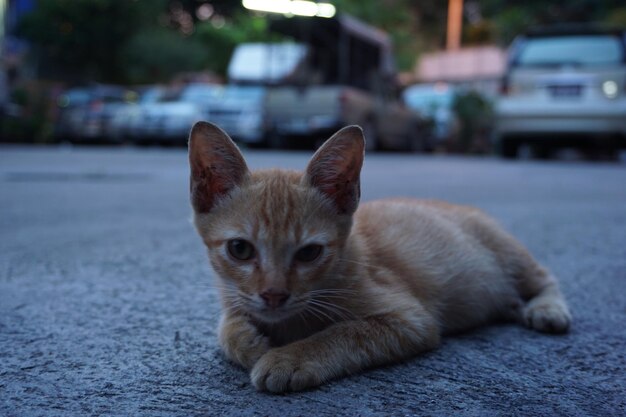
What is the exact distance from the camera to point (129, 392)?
2.01 m

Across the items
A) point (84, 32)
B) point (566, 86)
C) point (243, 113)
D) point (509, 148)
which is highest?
point (84, 32)

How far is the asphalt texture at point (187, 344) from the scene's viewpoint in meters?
1.96

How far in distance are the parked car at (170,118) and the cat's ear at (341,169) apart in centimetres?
1849

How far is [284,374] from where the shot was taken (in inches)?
81.4

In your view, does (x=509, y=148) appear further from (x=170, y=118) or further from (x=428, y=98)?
(x=428, y=98)

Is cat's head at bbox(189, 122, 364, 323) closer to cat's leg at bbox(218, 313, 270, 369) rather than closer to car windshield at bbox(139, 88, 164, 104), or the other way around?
cat's leg at bbox(218, 313, 270, 369)

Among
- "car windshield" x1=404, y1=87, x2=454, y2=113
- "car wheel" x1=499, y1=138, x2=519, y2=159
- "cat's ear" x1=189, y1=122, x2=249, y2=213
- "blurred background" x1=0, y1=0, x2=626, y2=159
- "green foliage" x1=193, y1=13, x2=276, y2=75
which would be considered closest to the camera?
"cat's ear" x1=189, y1=122, x2=249, y2=213

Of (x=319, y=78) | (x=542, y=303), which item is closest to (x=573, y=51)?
(x=319, y=78)

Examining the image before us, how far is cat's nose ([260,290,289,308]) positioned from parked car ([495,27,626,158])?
11388 mm

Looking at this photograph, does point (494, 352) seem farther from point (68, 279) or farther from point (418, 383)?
point (68, 279)

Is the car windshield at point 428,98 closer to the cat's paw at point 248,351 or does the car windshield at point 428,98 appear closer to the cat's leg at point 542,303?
the cat's leg at point 542,303

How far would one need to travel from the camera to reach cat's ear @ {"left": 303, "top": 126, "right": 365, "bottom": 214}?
8.29 ft

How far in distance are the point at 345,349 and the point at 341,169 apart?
0.68 m

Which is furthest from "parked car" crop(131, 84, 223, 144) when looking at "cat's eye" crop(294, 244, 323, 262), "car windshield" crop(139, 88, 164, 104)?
"cat's eye" crop(294, 244, 323, 262)
